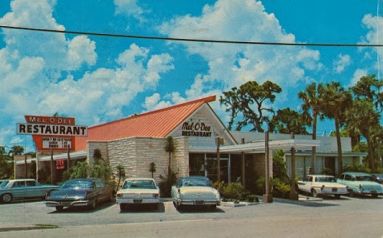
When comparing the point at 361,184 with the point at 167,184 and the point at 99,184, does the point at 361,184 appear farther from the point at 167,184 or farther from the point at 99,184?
the point at 99,184

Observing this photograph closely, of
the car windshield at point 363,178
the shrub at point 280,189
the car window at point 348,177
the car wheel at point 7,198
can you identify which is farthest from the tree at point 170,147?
the car windshield at point 363,178

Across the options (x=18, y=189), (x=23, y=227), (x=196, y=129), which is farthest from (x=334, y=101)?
(x=23, y=227)

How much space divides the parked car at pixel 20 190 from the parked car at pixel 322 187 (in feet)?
48.9

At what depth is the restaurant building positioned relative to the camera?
3031 cm

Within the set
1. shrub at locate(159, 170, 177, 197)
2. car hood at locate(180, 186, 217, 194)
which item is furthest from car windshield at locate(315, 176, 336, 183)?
car hood at locate(180, 186, 217, 194)

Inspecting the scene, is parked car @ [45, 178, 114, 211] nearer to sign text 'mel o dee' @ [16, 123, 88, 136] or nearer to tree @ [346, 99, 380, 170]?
sign text 'mel o dee' @ [16, 123, 88, 136]

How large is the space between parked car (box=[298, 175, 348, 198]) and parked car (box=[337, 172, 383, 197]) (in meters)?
1.43

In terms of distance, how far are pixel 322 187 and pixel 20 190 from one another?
16.8 m

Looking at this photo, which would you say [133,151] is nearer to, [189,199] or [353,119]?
[189,199]

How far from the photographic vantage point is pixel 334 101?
43625 mm

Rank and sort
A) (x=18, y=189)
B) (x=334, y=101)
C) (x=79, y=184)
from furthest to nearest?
(x=334, y=101)
(x=18, y=189)
(x=79, y=184)

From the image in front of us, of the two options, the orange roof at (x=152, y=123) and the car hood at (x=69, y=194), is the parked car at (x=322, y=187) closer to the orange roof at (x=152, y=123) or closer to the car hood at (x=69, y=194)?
the orange roof at (x=152, y=123)

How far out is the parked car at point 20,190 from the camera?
29.1 metres

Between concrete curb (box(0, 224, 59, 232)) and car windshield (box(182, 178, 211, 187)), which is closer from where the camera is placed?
concrete curb (box(0, 224, 59, 232))
